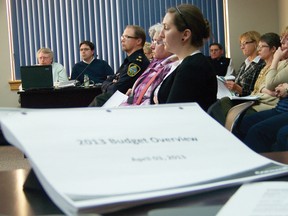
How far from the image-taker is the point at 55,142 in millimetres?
624

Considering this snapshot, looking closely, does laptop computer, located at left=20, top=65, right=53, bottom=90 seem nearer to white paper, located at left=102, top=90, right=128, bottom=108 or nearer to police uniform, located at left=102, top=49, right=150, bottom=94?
police uniform, located at left=102, top=49, right=150, bottom=94

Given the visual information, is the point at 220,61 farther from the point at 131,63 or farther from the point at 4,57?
the point at 4,57

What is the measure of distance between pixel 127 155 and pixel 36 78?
4766 mm

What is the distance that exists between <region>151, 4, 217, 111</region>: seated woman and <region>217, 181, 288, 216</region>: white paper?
5.05ft

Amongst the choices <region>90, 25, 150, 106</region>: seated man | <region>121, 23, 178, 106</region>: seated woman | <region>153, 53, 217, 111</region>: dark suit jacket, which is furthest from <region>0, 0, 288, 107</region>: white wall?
<region>153, 53, 217, 111</region>: dark suit jacket

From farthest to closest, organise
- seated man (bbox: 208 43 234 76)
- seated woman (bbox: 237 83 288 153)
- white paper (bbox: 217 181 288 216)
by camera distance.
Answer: seated man (bbox: 208 43 234 76) < seated woman (bbox: 237 83 288 153) < white paper (bbox: 217 181 288 216)

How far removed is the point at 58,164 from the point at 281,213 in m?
0.27

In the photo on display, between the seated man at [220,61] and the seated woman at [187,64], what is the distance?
3.93 meters

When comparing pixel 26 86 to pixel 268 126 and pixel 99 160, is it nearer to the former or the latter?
pixel 268 126

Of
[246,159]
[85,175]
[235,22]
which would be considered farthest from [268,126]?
[235,22]

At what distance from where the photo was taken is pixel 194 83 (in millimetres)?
2207

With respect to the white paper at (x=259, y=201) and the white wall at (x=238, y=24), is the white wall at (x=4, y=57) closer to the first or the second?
the white wall at (x=238, y=24)

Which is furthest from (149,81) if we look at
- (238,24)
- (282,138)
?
(238,24)

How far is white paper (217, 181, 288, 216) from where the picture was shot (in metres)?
0.55
